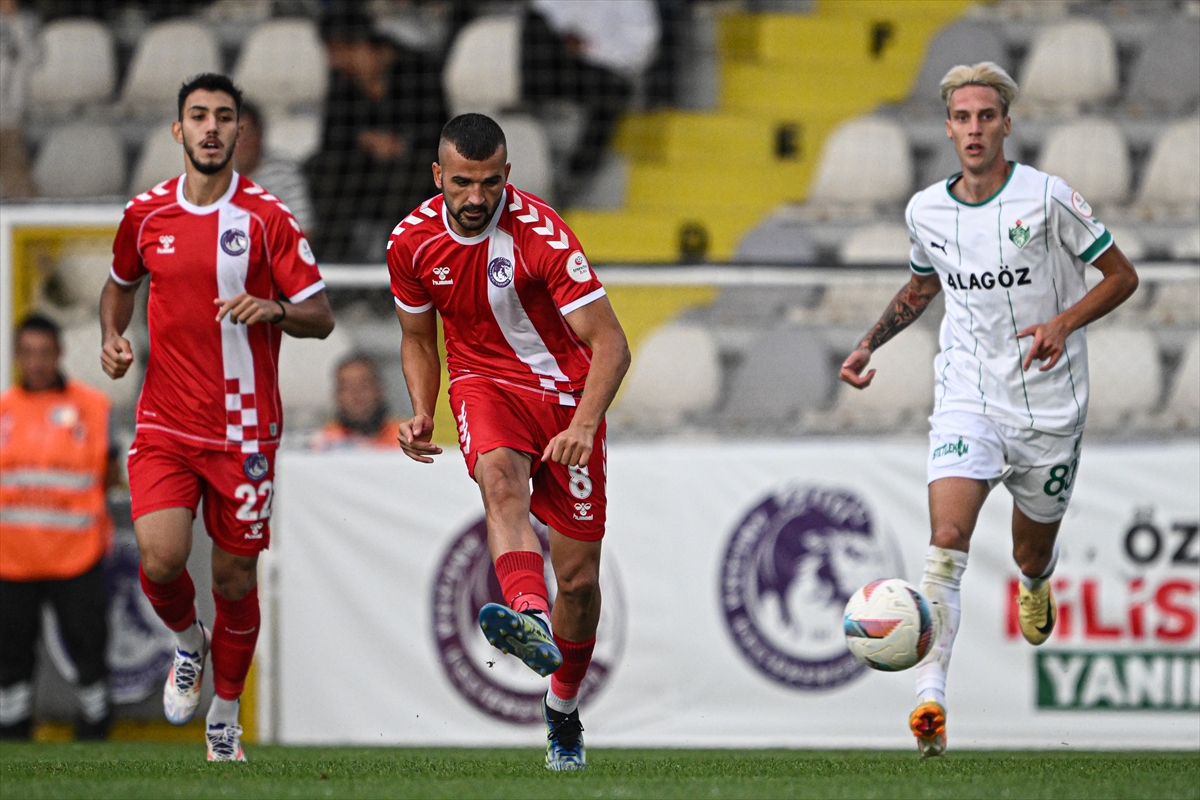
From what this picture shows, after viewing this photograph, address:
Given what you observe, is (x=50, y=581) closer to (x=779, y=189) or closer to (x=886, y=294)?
(x=886, y=294)

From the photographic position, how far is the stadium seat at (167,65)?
14.2 meters

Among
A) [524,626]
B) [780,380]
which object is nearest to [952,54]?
[780,380]

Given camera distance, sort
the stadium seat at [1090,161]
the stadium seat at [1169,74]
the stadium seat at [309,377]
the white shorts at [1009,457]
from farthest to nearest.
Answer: the stadium seat at [1169,74]
the stadium seat at [1090,161]
the stadium seat at [309,377]
the white shorts at [1009,457]

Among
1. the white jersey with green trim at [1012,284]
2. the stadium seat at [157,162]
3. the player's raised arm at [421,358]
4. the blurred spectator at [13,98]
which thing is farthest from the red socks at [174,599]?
the stadium seat at [157,162]

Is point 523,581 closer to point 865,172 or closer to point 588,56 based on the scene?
point 865,172

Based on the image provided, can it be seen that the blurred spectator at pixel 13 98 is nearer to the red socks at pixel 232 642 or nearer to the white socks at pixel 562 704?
the red socks at pixel 232 642

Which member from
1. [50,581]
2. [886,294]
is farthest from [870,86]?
[50,581]

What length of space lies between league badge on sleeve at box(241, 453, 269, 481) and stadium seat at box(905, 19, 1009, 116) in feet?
25.8

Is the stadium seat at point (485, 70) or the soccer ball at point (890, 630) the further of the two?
the stadium seat at point (485, 70)

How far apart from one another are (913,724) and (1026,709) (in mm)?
3245

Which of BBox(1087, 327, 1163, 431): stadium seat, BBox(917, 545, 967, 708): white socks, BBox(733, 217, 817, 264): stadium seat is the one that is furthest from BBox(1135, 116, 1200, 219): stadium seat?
BBox(917, 545, 967, 708): white socks

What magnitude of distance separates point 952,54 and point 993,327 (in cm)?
765

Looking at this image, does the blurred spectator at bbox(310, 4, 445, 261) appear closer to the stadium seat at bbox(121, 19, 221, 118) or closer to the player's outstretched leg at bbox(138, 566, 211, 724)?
the stadium seat at bbox(121, 19, 221, 118)

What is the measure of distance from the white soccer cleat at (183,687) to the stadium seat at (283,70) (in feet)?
25.9
